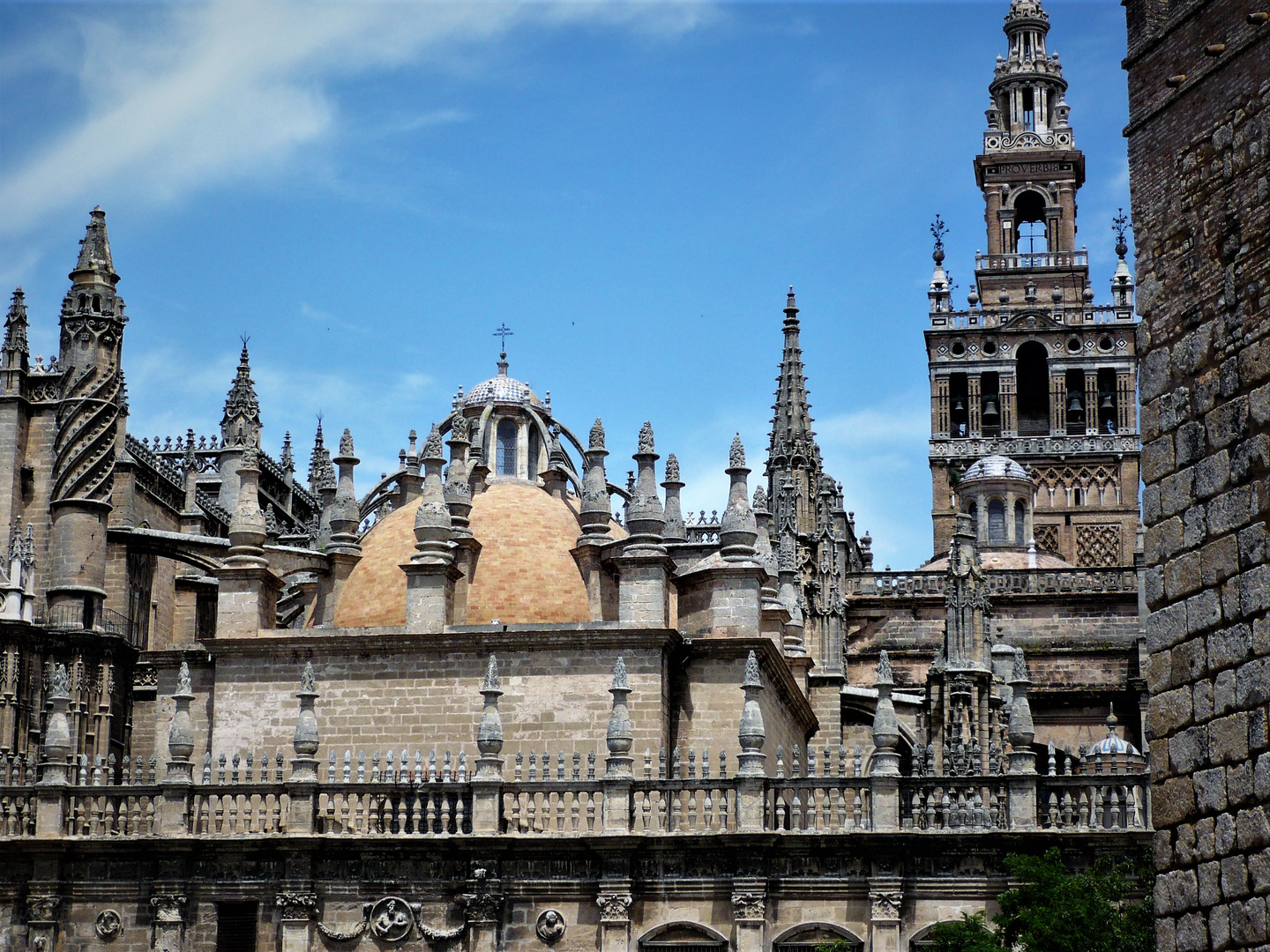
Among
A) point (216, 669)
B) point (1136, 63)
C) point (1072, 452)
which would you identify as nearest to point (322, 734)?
point (216, 669)

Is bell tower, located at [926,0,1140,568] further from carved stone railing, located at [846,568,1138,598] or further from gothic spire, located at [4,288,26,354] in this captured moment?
gothic spire, located at [4,288,26,354]

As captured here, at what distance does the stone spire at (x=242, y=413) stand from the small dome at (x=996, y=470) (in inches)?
882

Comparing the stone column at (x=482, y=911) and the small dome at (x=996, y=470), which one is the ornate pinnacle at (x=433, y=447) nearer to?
the stone column at (x=482, y=911)

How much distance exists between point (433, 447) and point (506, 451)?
418cm

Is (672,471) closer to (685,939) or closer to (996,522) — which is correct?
(685,939)

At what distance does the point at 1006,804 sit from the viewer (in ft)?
111

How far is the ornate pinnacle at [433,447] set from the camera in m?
39.7

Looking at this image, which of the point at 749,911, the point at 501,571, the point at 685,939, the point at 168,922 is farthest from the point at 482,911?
the point at 501,571

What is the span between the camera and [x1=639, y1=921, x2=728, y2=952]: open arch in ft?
112

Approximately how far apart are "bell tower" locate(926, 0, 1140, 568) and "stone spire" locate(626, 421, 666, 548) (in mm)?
32527

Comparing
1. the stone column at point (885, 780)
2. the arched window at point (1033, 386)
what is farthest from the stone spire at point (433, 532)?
the arched window at point (1033, 386)

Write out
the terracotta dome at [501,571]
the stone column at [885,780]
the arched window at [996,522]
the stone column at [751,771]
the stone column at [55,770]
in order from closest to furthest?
1. the stone column at [885,780]
2. the stone column at [751,771]
3. the stone column at [55,770]
4. the terracotta dome at [501,571]
5. the arched window at [996,522]

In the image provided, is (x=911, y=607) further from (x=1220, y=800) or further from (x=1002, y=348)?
(x=1220, y=800)

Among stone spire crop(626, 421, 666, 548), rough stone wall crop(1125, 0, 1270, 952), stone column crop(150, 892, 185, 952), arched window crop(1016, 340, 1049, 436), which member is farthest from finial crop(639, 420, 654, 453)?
arched window crop(1016, 340, 1049, 436)
